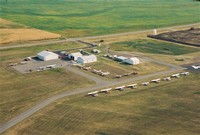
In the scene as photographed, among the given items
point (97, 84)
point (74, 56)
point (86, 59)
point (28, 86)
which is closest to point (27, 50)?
point (74, 56)

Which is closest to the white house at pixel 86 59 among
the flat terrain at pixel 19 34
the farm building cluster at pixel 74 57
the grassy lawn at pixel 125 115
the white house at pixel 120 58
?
the farm building cluster at pixel 74 57

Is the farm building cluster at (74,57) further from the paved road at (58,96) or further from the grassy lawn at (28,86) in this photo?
the paved road at (58,96)

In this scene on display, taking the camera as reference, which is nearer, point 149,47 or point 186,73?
point 186,73

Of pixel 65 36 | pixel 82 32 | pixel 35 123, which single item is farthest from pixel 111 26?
pixel 35 123

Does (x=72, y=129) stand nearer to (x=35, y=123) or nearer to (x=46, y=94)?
(x=35, y=123)

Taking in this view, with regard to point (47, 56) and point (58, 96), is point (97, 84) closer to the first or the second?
point (58, 96)

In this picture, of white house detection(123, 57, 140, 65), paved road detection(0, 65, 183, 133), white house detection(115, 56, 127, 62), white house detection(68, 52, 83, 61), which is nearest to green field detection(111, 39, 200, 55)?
white house detection(115, 56, 127, 62)
